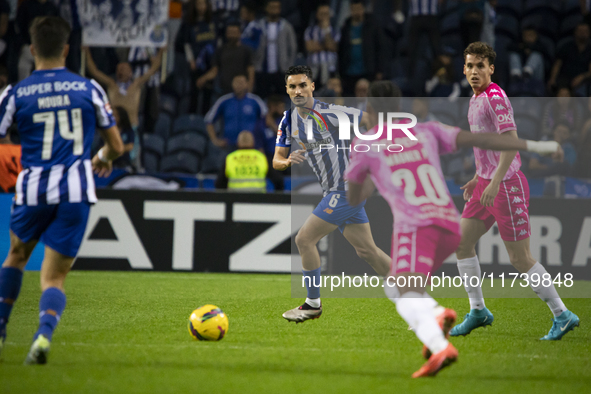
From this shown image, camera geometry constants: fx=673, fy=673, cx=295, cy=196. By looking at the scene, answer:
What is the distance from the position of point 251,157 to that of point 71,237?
22.0ft

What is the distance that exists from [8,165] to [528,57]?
9.46m

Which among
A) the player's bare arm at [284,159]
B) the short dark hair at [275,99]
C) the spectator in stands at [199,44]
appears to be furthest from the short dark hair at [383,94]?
the spectator in stands at [199,44]

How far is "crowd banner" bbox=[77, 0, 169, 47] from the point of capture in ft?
37.5

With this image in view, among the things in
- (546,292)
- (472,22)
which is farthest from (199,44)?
(546,292)

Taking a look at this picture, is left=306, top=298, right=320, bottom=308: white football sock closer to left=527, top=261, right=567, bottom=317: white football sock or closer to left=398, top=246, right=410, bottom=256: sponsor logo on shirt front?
left=527, top=261, right=567, bottom=317: white football sock

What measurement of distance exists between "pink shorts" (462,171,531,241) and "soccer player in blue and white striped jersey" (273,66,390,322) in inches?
40.0

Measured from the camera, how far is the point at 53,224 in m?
4.22

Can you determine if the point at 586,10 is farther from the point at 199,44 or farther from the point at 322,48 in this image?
the point at 199,44

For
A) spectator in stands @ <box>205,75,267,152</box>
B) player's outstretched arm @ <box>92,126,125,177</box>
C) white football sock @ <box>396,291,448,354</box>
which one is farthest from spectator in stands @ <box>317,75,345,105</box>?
white football sock @ <box>396,291,448,354</box>

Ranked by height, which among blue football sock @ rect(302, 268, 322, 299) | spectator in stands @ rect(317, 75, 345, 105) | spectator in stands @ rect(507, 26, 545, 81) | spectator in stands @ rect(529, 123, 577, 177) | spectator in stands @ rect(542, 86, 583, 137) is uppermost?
spectator in stands @ rect(507, 26, 545, 81)

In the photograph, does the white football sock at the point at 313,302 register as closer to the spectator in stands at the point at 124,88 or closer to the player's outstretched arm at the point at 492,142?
the player's outstretched arm at the point at 492,142

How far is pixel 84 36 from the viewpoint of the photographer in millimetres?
11453

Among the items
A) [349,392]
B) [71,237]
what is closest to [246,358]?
[349,392]

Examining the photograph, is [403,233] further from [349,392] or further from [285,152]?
[285,152]
